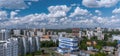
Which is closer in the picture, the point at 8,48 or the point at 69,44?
the point at 8,48

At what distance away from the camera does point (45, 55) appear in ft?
35.3

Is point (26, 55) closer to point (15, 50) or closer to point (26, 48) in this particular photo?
point (26, 48)

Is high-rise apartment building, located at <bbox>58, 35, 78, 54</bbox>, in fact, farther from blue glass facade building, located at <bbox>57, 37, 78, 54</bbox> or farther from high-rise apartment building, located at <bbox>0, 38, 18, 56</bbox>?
high-rise apartment building, located at <bbox>0, 38, 18, 56</bbox>

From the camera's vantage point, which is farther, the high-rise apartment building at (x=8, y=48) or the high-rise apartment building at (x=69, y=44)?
the high-rise apartment building at (x=69, y=44)

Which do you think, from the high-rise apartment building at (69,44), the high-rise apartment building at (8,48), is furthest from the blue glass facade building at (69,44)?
the high-rise apartment building at (8,48)

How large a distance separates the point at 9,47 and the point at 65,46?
6.29 metres

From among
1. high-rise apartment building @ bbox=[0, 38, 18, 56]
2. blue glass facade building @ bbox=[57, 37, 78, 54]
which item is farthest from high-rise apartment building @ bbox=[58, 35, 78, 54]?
high-rise apartment building @ bbox=[0, 38, 18, 56]

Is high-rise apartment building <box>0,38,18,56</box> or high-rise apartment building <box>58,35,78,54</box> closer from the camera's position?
high-rise apartment building <box>0,38,18,56</box>

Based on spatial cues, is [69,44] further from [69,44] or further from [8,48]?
[8,48]

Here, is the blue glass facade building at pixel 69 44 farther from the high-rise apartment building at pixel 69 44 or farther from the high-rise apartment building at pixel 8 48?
the high-rise apartment building at pixel 8 48

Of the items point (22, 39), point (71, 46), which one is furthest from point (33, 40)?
point (71, 46)

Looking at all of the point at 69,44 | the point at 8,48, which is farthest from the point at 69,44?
the point at 8,48

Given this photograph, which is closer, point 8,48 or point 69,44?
point 8,48

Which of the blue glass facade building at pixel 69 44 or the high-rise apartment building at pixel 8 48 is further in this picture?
the blue glass facade building at pixel 69 44
